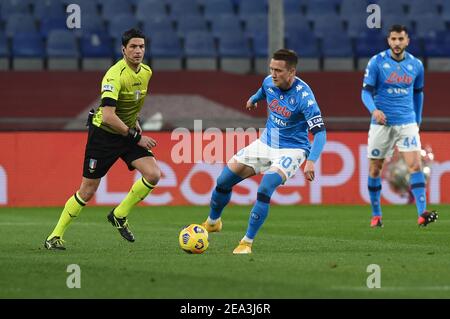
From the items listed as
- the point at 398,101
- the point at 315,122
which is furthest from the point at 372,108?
the point at 315,122

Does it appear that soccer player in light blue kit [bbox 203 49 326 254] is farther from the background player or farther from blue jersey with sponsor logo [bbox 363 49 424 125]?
blue jersey with sponsor logo [bbox 363 49 424 125]

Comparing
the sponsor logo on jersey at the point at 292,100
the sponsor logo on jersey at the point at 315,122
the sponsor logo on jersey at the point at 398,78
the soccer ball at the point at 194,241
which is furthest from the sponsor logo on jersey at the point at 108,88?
the sponsor logo on jersey at the point at 398,78

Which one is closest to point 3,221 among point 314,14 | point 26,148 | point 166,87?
point 26,148

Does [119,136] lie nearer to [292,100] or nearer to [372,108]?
[292,100]

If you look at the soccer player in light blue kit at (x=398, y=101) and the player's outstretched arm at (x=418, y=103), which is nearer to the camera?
the soccer player in light blue kit at (x=398, y=101)

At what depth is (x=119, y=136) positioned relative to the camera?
11.4m

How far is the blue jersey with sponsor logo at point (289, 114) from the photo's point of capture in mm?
10812

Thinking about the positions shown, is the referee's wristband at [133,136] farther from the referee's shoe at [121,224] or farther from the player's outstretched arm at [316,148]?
the player's outstretched arm at [316,148]

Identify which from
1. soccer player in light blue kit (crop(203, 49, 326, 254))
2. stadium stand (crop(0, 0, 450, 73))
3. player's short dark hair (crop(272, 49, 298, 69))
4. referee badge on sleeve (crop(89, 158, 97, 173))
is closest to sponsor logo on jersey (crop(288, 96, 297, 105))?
soccer player in light blue kit (crop(203, 49, 326, 254))

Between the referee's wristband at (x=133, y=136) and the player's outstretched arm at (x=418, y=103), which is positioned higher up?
the player's outstretched arm at (x=418, y=103)
